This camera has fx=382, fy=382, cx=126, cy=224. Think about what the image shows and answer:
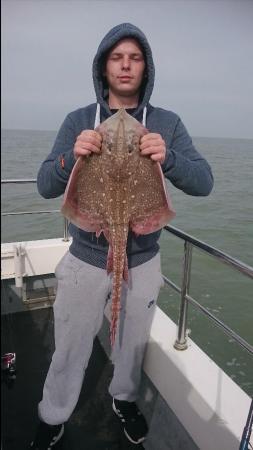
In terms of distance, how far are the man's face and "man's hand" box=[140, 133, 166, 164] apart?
65 centimetres

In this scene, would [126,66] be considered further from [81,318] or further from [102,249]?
[81,318]

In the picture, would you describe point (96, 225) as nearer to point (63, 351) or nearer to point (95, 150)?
point (95, 150)

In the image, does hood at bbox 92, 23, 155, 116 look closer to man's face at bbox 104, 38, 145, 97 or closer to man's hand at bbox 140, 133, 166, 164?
man's face at bbox 104, 38, 145, 97

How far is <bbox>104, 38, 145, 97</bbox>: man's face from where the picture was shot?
2262 millimetres

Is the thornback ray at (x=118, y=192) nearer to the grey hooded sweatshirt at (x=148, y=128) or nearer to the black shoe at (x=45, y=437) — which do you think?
the grey hooded sweatshirt at (x=148, y=128)

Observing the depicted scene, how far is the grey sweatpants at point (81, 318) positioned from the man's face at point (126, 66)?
107 centimetres

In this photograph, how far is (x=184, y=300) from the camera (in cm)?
277

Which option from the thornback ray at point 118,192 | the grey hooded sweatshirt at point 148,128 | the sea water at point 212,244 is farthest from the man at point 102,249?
the sea water at point 212,244

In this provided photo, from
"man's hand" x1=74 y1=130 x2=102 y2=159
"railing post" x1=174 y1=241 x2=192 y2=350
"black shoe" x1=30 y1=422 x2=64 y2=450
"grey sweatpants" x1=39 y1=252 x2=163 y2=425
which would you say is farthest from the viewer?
"railing post" x1=174 y1=241 x2=192 y2=350

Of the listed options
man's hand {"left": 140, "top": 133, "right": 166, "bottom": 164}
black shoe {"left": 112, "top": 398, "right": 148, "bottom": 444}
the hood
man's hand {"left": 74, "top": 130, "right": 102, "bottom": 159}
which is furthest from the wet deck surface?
the hood

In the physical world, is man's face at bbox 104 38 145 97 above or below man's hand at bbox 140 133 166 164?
above

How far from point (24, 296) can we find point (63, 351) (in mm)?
2129

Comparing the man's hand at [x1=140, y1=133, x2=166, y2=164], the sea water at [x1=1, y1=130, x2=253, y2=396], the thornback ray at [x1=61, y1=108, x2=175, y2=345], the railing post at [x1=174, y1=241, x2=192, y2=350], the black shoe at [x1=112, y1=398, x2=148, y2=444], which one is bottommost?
the sea water at [x1=1, y1=130, x2=253, y2=396]

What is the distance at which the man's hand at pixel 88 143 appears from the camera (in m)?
1.76
